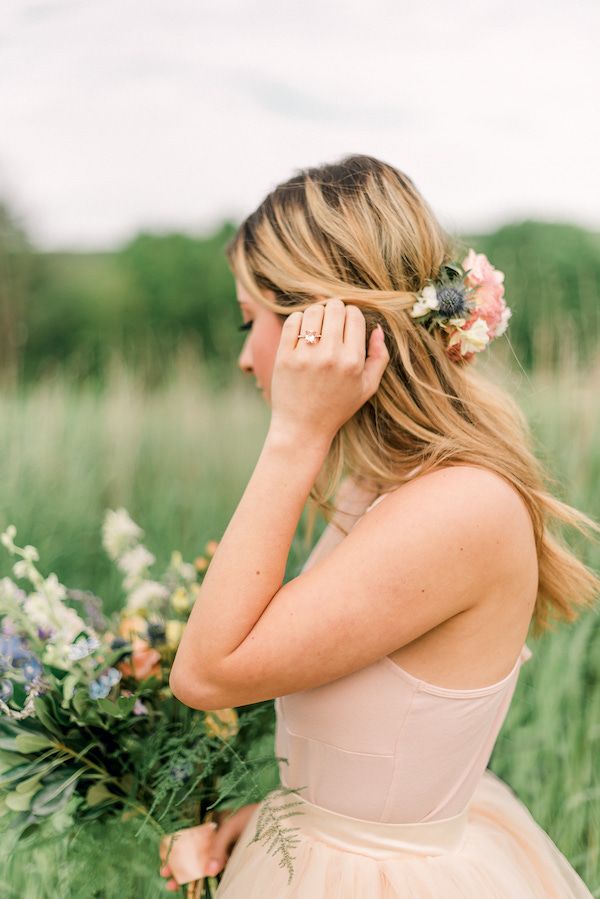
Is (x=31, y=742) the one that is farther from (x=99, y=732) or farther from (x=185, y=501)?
(x=185, y=501)

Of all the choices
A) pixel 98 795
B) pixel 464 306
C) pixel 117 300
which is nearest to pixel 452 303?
pixel 464 306

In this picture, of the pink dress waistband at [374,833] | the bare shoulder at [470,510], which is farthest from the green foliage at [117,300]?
the bare shoulder at [470,510]

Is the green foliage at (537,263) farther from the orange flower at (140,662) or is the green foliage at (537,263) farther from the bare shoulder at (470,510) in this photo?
the orange flower at (140,662)

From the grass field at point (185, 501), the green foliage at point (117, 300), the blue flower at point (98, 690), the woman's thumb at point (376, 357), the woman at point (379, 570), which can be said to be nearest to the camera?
the woman at point (379, 570)

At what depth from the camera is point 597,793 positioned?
2.79 meters

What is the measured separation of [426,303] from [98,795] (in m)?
1.16

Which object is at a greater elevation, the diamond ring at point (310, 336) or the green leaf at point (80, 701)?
the diamond ring at point (310, 336)

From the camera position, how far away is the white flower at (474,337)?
1.68 m

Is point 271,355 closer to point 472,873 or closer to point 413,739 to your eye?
point 413,739

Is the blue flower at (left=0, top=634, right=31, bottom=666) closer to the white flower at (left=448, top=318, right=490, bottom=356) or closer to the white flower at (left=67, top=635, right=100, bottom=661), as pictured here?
the white flower at (left=67, top=635, right=100, bottom=661)

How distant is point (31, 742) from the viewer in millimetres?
1465

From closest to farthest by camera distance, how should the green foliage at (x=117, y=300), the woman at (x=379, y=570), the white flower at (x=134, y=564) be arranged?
the woman at (x=379, y=570)
the white flower at (x=134, y=564)
the green foliage at (x=117, y=300)

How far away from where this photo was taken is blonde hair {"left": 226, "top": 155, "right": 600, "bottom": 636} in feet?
5.39

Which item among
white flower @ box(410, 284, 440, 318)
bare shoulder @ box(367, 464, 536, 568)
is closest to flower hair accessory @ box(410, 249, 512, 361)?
white flower @ box(410, 284, 440, 318)
